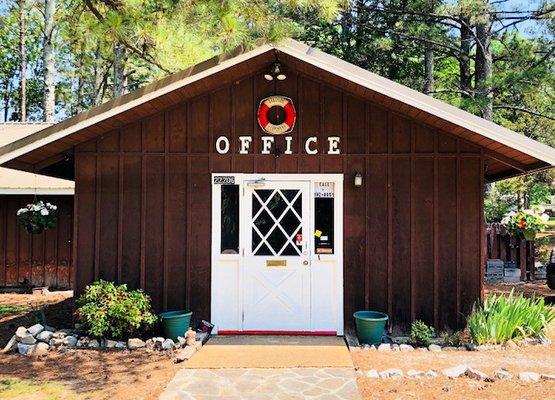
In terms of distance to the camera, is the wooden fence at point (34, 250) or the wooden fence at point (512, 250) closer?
the wooden fence at point (34, 250)

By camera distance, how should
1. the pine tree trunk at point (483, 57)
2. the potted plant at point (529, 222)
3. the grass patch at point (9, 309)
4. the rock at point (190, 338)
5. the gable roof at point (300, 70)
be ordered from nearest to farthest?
the gable roof at point (300, 70) → the rock at point (190, 338) → the grass patch at point (9, 309) → the potted plant at point (529, 222) → the pine tree trunk at point (483, 57)

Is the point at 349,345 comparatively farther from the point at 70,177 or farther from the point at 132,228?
the point at 70,177

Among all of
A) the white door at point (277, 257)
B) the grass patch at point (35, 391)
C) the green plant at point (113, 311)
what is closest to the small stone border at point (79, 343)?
the green plant at point (113, 311)

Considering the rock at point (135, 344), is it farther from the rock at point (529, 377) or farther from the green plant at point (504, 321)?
the rock at point (529, 377)

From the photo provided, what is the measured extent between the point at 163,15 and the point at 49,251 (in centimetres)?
691

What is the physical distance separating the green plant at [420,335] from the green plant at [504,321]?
1.85ft

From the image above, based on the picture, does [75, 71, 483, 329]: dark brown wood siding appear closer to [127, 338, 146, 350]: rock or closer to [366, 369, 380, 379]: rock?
[127, 338, 146, 350]: rock

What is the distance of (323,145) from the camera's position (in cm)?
720

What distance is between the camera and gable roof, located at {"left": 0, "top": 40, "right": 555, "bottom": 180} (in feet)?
20.7

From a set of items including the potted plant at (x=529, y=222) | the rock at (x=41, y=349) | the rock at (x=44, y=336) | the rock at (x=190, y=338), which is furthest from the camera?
the potted plant at (x=529, y=222)

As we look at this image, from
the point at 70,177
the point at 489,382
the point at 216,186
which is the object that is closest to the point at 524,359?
→ the point at 489,382

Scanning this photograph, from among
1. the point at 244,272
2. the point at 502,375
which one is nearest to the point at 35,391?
the point at 244,272

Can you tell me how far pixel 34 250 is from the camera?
1142cm

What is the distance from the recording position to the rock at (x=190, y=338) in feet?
21.5
